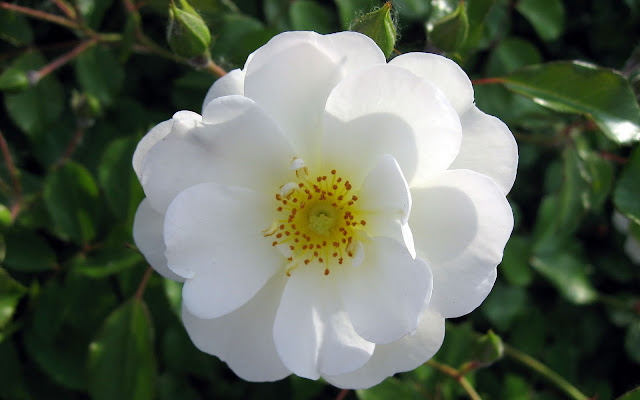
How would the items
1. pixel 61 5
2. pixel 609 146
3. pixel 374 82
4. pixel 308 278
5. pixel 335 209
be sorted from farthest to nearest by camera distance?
1. pixel 609 146
2. pixel 61 5
3. pixel 335 209
4. pixel 308 278
5. pixel 374 82

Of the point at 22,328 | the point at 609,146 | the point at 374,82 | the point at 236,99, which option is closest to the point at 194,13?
the point at 236,99

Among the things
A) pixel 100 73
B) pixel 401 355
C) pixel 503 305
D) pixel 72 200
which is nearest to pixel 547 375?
pixel 503 305

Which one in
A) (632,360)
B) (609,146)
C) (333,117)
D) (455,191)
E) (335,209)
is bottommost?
(632,360)

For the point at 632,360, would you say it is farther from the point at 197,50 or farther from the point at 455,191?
the point at 197,50

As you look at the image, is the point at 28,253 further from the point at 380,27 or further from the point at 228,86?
the point at 380,27

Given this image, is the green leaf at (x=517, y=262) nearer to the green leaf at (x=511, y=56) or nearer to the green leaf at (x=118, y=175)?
the green leaf at (x=511, y=56)

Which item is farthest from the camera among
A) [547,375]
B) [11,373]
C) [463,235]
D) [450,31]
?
[547,375]

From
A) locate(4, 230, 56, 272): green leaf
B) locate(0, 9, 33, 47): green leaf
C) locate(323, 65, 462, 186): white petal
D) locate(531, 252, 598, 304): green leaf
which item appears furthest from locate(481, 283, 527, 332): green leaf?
locate(0, 9, 33, 47): green leaf
